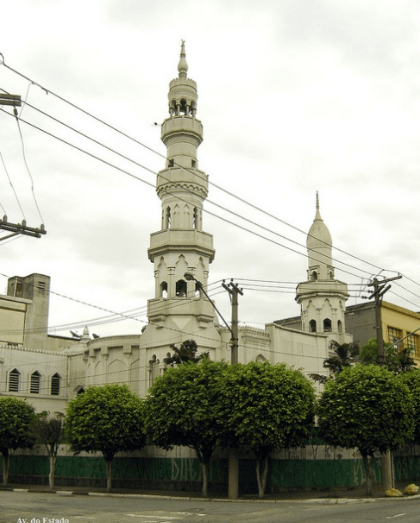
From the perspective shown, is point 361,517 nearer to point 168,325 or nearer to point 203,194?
point 168,325

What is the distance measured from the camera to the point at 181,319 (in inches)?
1854

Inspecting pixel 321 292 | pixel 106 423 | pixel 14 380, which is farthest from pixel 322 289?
pixel 14 380

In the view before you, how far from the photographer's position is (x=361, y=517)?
19328mm

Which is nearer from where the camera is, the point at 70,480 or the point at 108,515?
the point at 108,515

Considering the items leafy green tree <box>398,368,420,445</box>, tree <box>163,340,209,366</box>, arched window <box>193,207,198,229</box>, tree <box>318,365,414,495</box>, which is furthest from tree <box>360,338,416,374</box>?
arched window <box>193,207,198,229</box>

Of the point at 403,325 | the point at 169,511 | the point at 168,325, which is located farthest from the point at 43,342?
the point at 169,511

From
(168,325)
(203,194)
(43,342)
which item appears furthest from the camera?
(43,342)

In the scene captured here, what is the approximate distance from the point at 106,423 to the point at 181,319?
45.9 ft

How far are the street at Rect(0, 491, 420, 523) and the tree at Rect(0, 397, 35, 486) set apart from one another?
12202 mm

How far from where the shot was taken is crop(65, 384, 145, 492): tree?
113 ft

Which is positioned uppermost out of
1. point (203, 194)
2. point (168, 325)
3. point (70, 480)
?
point (203, 194)

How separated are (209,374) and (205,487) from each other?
5657mm

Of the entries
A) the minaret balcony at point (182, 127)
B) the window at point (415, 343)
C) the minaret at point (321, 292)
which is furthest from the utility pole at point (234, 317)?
the window at point (415, 343)

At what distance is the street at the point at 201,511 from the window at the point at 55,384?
33.4 m
